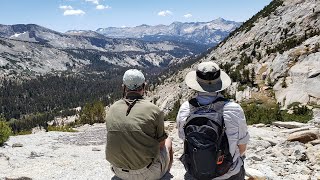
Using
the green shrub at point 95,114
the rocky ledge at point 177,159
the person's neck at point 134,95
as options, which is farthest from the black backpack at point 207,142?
the green shrub at point 95,114

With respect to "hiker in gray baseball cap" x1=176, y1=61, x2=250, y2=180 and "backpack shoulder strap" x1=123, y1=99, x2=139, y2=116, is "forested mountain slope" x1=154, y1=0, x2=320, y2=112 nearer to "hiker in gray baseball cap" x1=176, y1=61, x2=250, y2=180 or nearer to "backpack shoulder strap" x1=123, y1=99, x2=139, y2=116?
"hiker in gray baseball cap" x1=176, y1=61, x2=250, y2=180

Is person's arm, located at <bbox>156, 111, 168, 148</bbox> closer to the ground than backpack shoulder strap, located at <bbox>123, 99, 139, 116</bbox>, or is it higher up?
closer to the ground

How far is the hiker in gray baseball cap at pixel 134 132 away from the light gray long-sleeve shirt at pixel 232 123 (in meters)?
0.73

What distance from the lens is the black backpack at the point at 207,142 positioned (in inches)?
254

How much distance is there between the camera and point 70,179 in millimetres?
10289

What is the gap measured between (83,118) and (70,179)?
22.8m

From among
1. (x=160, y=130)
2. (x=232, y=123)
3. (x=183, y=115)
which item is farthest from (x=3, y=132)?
(x=232, y=123)

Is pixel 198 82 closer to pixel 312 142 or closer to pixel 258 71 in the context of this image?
pixel 312 142

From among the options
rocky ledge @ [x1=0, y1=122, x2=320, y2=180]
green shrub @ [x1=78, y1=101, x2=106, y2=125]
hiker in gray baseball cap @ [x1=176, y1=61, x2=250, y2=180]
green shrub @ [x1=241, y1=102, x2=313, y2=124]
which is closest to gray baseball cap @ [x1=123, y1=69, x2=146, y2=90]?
hiker in gray baseball cap @ [x1=176, y1=61, x2=250, y2=180]

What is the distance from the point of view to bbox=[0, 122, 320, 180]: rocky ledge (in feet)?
33.9

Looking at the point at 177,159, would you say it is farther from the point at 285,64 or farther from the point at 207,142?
the point at 285,64

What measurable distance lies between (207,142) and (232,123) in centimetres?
66

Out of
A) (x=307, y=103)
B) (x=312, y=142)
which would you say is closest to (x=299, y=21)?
(x=307, y=103)

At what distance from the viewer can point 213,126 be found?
21.3 feet
